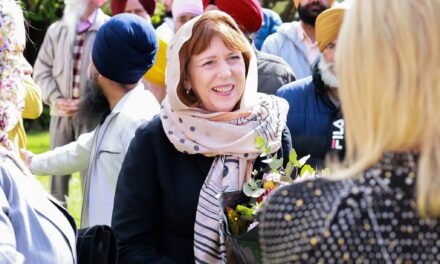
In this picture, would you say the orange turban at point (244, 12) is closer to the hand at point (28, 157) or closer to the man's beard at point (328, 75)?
the man's beard at point (328, 75)

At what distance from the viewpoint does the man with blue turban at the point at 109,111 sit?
14.8ft

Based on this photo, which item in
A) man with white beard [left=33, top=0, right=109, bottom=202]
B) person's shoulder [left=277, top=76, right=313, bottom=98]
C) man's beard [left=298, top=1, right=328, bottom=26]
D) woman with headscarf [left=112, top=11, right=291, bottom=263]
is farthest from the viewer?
man with white beard [left=33, top=0, right=109, bottom=202]

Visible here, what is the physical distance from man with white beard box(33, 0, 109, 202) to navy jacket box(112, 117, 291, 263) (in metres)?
4.01

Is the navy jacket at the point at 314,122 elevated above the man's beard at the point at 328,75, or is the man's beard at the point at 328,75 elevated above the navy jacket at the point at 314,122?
the man's beard at the point at 328,75

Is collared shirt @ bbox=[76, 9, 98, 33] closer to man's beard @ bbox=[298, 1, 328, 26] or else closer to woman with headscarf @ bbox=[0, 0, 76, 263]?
man's beard @ bbox=[298, 1, 328, 26]

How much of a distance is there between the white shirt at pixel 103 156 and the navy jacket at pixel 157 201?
92cm

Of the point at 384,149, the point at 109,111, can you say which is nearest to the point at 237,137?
the point at 109,111

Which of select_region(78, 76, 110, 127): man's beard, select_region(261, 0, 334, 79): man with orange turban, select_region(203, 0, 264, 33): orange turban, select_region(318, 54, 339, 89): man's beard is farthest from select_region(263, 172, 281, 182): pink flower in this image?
select_region(261, 0, 334, 79): man with orange turban

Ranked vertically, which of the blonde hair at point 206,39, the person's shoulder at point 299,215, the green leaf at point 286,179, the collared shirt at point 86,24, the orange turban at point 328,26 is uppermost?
the person's shoulder at point 299,215

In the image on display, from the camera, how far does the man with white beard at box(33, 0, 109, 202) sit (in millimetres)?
7562

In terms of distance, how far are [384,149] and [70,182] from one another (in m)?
8.75

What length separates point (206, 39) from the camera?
3664mm

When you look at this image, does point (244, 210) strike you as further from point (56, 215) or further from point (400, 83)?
point (400, 83)

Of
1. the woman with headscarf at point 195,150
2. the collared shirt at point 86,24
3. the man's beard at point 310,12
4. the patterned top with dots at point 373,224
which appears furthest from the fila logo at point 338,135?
the collared shirt at point 86,24
